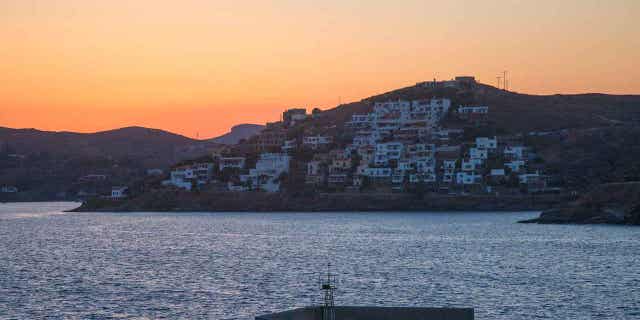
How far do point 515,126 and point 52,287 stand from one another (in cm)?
13153

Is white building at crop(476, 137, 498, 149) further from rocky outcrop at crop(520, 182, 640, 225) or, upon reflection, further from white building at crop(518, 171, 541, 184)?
rocky outcrop at crop(520, 182, 640, 225)

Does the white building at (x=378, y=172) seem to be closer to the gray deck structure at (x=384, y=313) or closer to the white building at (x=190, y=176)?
the white building at (x=190, y=176)

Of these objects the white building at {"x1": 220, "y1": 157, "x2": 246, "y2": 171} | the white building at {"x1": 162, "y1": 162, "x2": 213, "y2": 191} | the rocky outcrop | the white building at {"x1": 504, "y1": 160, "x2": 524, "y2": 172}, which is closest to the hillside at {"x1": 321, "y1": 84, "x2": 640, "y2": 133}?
the white building at {"x1": 504, "y1": 160, "x2": 524, "y2": 172}

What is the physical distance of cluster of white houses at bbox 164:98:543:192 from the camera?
138m

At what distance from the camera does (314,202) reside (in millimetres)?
142625

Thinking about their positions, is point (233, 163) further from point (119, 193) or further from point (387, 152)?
point (387, 152)

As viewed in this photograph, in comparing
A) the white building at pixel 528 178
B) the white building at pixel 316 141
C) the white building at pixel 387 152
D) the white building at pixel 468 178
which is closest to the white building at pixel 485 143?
the white building at pixel 468 178

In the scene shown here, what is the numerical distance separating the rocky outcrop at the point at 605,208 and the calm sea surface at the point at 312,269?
3660 millimetres

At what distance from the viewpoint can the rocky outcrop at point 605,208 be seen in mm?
97688

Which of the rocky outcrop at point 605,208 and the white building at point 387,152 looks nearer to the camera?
the rocky outcrop at point 605,208

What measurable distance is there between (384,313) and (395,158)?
406 feet

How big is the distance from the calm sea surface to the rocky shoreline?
25737 millimetres

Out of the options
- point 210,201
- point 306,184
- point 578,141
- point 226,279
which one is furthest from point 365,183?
point 226,279

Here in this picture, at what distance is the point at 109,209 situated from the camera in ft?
518
